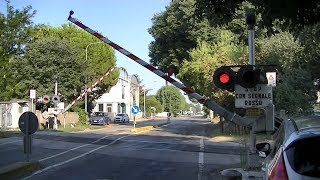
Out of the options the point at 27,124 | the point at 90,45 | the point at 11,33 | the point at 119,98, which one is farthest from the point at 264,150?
the point at 119,98

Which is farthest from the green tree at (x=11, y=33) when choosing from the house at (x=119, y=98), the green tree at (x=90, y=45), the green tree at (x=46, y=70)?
the house at (x=119, y=98)

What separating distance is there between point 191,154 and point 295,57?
1058 cm

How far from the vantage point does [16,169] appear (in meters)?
12.3

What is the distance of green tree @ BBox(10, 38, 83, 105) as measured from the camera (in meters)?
46.8

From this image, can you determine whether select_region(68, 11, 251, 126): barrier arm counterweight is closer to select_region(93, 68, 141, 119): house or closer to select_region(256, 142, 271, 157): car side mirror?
select_region(256, 142, 271, 157): car side mirror

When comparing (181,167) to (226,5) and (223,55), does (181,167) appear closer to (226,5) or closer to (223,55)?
(226,5)

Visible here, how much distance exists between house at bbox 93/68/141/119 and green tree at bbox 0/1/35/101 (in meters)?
51.5

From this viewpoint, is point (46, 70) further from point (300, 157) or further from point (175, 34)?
point (300, 157)

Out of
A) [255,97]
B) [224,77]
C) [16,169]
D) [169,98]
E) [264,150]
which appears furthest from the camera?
[169,98]

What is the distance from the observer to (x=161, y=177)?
12.9 metres

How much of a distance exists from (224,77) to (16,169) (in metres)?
5.87

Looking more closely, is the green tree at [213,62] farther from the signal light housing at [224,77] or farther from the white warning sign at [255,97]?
the signal light housing at [224,77]

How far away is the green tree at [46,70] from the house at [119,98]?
3496 cm

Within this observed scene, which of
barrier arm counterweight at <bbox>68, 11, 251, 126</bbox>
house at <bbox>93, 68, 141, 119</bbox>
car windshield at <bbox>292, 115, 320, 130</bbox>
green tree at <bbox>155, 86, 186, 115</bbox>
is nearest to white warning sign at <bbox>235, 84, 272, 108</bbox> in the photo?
barrier arm counterweight at <bbox>68, 11, 251, 126</bbox>
